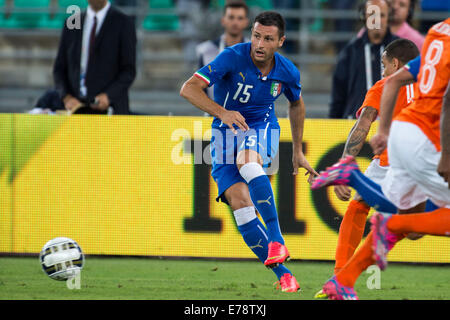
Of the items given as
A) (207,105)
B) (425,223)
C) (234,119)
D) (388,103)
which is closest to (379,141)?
(388,103)

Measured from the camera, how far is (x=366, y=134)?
592cm

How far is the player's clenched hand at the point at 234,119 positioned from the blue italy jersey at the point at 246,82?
33 centimetres

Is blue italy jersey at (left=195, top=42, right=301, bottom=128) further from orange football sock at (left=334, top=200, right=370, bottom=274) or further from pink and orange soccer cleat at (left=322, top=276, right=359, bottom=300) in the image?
pink and orange soccer cleat at (left=322, top=276, right=359, bottom=300)

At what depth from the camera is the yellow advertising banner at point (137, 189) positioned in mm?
8023

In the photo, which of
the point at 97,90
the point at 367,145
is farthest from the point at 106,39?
the point at 367,145

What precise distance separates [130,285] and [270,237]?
1258 millimetres

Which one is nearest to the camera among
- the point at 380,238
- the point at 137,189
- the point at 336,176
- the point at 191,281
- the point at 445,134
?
the point at 445,134

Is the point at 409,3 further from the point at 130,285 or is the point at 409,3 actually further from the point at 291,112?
the point at 130,285

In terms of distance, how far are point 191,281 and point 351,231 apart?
1.40 metres

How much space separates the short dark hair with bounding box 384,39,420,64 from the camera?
574 cm

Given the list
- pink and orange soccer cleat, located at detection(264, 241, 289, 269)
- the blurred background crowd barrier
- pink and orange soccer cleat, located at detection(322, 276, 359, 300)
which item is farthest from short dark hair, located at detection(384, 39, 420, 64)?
the blurred background crowd barrier

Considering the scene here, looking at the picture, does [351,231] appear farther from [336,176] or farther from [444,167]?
[444,167]

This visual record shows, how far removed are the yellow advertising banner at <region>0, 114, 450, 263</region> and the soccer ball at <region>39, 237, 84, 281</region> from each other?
6.71 feet

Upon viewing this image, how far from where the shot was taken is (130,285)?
20.5ft
